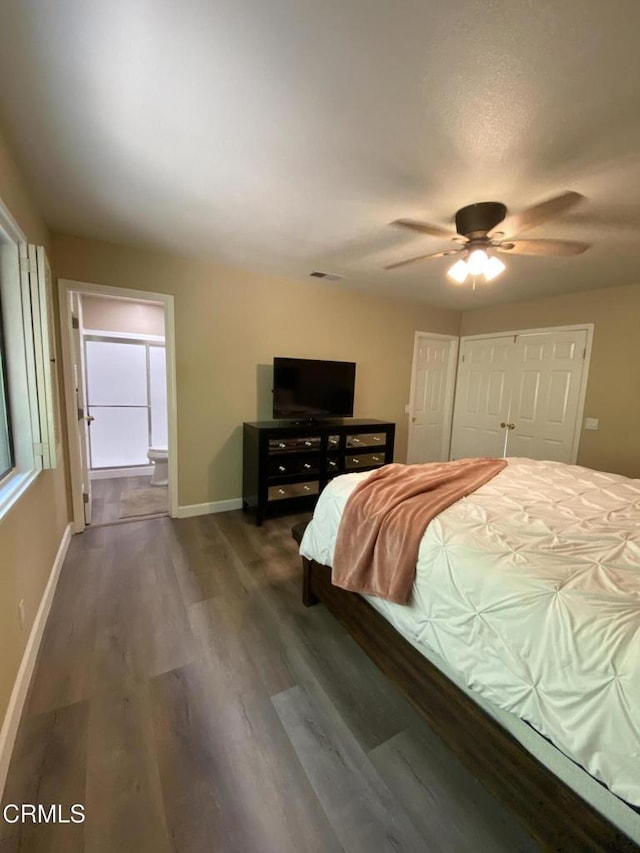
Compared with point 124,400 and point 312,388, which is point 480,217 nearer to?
point 312,388

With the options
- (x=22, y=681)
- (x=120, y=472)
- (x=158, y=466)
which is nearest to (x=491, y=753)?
(x=22, y=681)

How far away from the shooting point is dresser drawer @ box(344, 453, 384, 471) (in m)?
3.79

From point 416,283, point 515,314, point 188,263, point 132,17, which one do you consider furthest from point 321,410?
point 132,17

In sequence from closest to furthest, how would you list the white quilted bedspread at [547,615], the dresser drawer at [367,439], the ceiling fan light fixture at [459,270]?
the white quilted bedspread at [547,615] → the ceiling fan light fixture at [459,270] → the dresser drawer at [367,439]

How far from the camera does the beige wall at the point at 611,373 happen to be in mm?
3375

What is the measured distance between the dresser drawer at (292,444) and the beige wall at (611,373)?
2.88 meters

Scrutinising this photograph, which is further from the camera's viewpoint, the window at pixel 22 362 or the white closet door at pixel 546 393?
the white closet door at pixel 546 393

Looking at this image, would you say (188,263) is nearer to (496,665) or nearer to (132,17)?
(132,17)

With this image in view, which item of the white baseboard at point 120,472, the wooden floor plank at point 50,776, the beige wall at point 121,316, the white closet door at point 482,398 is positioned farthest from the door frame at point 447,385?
the wooden floor plank at point 50,776

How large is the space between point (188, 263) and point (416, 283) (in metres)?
2.22

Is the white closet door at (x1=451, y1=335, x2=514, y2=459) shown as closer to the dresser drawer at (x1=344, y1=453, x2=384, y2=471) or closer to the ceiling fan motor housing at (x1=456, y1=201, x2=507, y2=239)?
the dresser drawer at (x1=344, y1=453, x2=384, y2=471)

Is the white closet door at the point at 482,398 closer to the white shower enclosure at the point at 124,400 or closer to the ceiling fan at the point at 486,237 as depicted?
the ceiling fan at the point at 486,237

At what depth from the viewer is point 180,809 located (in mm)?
1144

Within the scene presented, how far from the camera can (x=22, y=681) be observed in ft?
4.85
